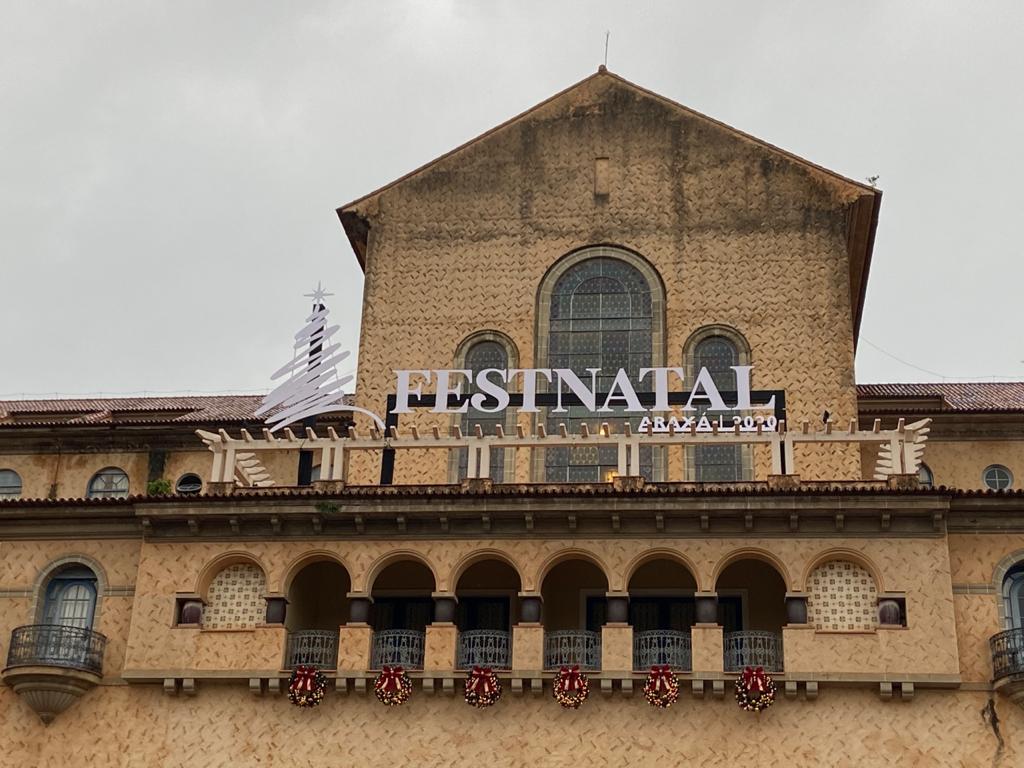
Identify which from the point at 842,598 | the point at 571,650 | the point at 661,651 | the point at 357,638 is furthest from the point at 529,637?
the point at 842,598

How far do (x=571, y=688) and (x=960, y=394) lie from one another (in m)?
16.7

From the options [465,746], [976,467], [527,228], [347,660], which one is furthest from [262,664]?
[976,467]

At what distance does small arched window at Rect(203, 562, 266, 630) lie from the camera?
A: 32.9m

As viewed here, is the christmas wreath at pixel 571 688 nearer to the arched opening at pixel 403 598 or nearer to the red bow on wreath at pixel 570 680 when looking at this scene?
the red bow on wreath at pixel 570 680

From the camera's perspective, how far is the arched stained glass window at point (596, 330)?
1479 inches

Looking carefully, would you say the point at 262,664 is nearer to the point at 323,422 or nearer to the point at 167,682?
the point at 167,682

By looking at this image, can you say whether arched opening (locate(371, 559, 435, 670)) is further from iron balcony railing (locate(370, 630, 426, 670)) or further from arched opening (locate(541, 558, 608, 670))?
arched opening (locate(541, 558, 608, 670))

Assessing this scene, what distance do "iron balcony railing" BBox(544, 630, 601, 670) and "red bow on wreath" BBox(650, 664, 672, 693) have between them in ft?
4.46

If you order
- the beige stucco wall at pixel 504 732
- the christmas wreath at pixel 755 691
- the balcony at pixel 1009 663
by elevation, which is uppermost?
the balcony at pixel 1009 663

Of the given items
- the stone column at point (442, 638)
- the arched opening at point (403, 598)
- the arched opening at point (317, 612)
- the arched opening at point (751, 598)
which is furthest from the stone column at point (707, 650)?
the arched opening at point (317, 612)

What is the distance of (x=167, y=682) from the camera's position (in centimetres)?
3192

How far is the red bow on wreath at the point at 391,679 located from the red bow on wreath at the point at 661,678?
499cm

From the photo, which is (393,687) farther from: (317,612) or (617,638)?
(617,638)

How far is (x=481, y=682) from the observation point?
3111cm
